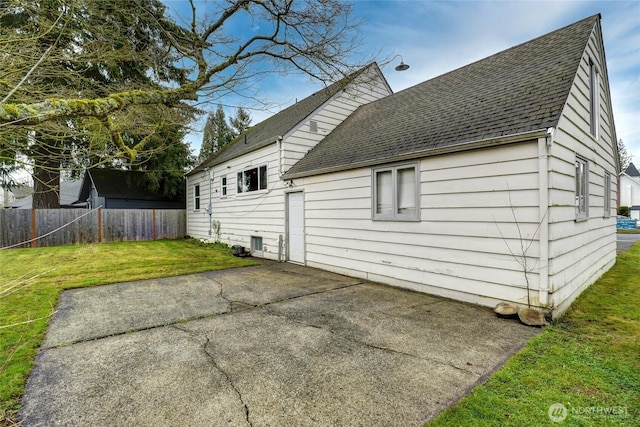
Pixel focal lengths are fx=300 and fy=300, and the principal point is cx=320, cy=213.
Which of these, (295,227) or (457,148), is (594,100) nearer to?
(457,148)

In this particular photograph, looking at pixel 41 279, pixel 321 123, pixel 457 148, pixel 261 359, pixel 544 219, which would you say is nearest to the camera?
pixel 261 359

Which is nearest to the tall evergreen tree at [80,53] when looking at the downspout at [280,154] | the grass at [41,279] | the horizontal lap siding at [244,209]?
the grass at [41,279]

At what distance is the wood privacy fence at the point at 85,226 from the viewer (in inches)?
477

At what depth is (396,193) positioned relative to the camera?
597cm

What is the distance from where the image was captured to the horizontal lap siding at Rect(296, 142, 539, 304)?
169 inches

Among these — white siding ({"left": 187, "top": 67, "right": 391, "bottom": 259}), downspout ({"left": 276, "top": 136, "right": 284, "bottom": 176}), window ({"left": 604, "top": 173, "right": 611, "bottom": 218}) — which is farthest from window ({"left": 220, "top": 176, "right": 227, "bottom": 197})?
window ({"left": 604, "top": 173, "right": 611, "bottom": 218})

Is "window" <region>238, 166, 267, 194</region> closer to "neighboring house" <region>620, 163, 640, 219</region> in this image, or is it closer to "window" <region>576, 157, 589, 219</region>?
"window" <region>576, 157, 589, 219</region>

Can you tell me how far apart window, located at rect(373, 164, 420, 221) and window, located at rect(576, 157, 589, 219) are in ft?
9.05

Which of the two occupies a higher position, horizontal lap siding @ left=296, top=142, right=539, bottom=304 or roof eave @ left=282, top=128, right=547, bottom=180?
roof eave @ left=282, top=128, right=547, bottom=180

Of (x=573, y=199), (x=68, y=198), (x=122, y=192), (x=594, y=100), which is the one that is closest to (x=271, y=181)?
(x=573, y=199)

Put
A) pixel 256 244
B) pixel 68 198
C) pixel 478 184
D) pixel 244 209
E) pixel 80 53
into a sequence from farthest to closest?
pixel 68 198 < pixel 244 209 < pixel 256 244 < pixel 478 184 < pixel 80 53

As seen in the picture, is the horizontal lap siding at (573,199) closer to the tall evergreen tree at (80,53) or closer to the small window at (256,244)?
the tall evergreen tree at (80,53)

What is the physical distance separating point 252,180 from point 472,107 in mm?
7245

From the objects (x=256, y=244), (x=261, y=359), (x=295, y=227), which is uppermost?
(x=295, y=227)
